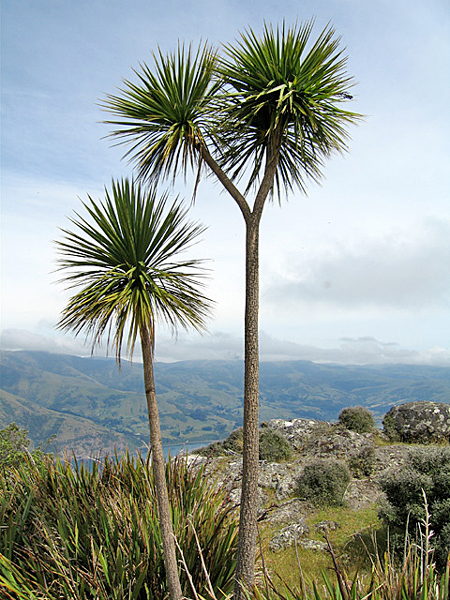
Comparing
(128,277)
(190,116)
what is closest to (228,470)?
(128,277)

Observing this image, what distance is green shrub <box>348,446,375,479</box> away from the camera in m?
12.4

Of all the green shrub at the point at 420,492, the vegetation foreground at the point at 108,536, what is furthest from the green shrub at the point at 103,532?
the green shrub at the point at 420,492

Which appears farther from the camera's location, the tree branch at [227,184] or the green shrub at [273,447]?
the green shrub at [273,447]

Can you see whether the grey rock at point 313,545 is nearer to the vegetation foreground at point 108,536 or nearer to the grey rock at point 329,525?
the grey rock at point 329,525

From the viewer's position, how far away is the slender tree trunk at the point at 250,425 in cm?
388

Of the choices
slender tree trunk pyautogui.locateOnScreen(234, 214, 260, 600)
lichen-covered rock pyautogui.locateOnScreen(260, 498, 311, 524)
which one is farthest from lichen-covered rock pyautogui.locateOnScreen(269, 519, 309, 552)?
slender tree trunk pyautogui.locateOnScreen(234, 214, 260, 600)

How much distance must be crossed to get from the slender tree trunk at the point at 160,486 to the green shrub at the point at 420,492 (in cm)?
520

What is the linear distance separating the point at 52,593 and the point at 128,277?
3.35m

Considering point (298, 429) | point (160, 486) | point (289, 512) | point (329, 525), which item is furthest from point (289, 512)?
point (160, 486)

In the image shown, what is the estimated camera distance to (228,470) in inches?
522

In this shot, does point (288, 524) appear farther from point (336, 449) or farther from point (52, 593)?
point (52, 593)

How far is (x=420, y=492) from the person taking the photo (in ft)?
25.7

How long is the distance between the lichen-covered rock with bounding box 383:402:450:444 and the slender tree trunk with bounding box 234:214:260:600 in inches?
538

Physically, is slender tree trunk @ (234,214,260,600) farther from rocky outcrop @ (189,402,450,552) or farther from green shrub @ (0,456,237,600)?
rocky outcrop @ (189,402,450,552)
